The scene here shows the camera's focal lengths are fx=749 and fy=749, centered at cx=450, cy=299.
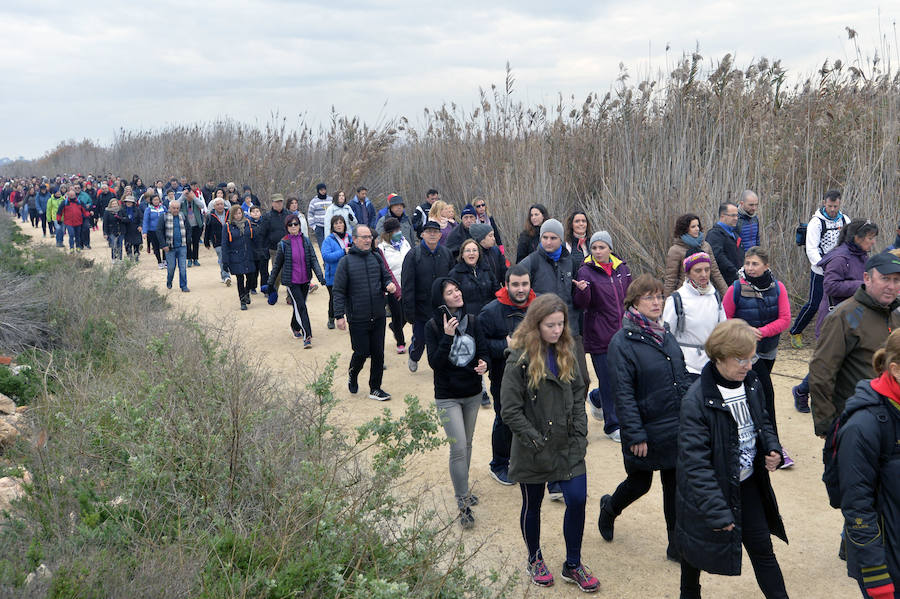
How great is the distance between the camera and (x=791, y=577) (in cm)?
449

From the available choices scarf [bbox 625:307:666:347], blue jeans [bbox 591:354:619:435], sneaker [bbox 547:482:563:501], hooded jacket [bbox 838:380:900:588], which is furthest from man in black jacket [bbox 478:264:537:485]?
hooded jacket [bbox 838:380:900:588]

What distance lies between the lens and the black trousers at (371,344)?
8.08 m

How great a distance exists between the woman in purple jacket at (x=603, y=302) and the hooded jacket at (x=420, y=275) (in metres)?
1.90

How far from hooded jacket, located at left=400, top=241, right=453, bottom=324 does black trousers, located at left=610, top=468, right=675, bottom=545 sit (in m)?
3.84

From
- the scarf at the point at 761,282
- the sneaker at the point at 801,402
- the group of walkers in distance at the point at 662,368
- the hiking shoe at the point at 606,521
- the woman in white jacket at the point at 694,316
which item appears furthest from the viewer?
the sneaker at the point at 801,402

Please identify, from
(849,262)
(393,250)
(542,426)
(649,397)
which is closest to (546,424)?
(542,426)

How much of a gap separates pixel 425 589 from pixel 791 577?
2.30 metres

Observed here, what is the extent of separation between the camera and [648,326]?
4.55m

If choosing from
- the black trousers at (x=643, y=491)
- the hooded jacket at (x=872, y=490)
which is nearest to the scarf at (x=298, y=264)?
the black trousers at (x=643, y=491)

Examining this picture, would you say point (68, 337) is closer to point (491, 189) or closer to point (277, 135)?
point (491, 189)

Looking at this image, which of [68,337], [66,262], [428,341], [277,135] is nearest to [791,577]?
[428,341]

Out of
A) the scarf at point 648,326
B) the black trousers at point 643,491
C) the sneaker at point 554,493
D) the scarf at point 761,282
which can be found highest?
the scarf at point 761,282

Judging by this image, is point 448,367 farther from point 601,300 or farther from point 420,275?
point 420,275

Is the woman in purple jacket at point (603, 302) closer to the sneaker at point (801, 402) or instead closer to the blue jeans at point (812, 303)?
the sneaker at point (801, 402)
